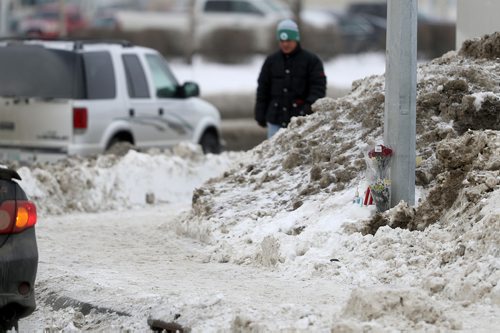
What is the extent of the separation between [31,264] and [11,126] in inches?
306

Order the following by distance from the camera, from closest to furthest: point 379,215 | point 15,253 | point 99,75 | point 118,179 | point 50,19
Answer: point 15,253, point 379,215, point 118,179, point 99,75, point 50,19

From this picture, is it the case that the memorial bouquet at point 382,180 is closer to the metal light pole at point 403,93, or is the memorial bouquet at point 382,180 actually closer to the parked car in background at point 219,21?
the metal light pole at point 403,93

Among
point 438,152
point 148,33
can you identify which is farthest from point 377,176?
point 148,33

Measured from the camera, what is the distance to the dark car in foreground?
24.9 feet

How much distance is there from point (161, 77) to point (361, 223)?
7.88 metres

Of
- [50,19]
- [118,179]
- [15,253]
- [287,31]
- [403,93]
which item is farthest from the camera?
[50,19]

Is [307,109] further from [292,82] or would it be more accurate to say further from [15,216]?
[15,216]

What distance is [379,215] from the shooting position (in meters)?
9.42

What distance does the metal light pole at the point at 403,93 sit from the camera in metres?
9.62

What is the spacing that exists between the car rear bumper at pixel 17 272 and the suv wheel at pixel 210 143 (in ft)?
32.6

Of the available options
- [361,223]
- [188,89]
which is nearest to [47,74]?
[188,89]

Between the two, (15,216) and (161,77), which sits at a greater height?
(161,77)

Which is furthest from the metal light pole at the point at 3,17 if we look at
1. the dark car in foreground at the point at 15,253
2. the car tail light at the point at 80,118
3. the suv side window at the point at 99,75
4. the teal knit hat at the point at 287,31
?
the dark car in foreground at the point at 15,253

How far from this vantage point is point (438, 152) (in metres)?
9.52
